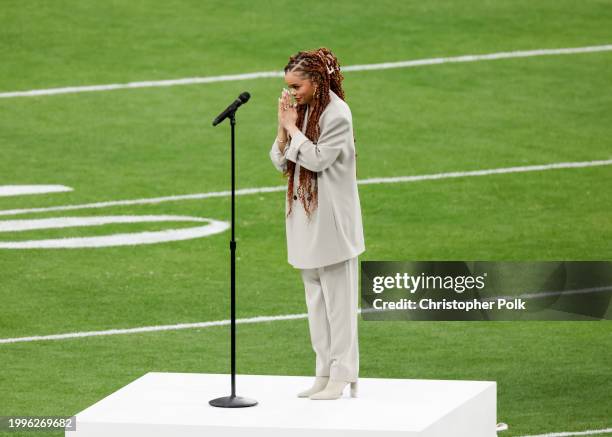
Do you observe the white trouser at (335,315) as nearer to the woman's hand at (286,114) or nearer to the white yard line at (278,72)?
the woman's hand at (286,114)

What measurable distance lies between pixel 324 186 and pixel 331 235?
0.27 m

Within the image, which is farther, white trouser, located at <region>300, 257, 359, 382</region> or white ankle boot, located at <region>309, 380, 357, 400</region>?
white ankle boot, located at <region>309, 380, 357, 400</region>

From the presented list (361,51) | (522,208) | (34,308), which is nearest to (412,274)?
(522,208)

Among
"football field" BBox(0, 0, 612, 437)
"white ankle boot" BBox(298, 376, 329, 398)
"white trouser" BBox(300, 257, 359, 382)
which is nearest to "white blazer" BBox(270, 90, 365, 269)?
"white trouser" BBox(300, 257, 359, 382)

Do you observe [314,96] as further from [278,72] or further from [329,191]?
[278,72]

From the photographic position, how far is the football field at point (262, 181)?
44.7ft

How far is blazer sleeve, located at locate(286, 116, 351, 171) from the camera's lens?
964 cm

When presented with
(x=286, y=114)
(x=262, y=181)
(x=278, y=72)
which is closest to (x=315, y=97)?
(x=286, y=114)

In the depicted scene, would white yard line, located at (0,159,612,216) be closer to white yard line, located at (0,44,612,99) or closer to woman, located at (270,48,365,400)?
white yard line, located at (0,44,612,99)

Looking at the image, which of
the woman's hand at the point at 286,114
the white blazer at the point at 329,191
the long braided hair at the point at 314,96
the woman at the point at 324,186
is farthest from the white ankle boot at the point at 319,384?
the woman's hand at the point at 286,114

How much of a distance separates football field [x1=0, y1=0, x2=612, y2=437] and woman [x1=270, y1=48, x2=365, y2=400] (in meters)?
0.81

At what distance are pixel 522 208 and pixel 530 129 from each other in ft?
8.37

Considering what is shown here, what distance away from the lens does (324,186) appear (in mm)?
9742

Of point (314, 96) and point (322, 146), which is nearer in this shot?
point (322, 146)
